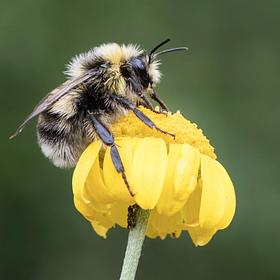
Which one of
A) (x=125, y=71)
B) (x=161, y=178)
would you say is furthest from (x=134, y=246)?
(x=125, y=71)

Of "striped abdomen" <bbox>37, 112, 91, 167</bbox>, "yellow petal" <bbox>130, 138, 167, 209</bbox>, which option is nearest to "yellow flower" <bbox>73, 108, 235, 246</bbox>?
"yellow petal" <bbox>130, 138, 167, 209</bbox>

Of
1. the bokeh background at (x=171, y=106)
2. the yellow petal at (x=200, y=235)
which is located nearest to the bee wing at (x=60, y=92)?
the yellow petal at (x=200, y=235)

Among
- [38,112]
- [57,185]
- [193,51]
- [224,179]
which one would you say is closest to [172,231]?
[224,179]

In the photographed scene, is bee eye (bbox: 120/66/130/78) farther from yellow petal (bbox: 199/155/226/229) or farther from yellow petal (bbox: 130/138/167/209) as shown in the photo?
yellow petal (bbox: 199/155/226/229)

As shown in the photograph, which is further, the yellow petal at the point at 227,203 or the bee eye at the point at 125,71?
the bee eye at the point at 125,71

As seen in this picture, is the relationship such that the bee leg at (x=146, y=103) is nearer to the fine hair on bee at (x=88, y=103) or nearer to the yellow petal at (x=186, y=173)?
the fine hair on bee at (x=88, y=103)

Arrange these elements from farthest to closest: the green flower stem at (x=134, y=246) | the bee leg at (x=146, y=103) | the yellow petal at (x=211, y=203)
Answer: the bee leg at (x=146, y=103), the yellow petal at (x=211, y=203), the green flower stem at (x=134, y=246)

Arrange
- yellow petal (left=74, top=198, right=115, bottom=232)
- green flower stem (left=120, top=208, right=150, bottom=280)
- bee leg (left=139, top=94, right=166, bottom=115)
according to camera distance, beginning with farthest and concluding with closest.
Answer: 1. bee leg (left=139, top=94, right=166, bottom=115)
2. yellow petal (left=74, top=198, right=115, bottom=232)
3. green flower stem (left=120, top=208, right=150, bottom=280)

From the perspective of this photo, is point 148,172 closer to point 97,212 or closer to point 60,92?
point 97,212
